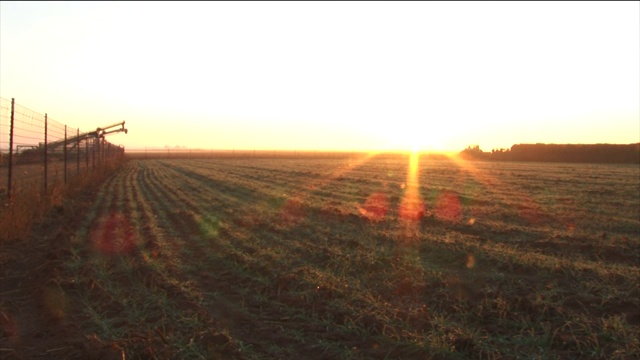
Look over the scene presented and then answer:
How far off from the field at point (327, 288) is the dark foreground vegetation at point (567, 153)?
44.3 m

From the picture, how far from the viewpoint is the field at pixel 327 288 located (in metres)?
4.21

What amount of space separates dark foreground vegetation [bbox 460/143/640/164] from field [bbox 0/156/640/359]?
4429 centimetres

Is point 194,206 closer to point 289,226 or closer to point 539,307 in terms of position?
point 289,226

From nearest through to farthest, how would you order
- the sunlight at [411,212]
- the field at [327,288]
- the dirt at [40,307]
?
the dirt at [40,307] → the field at [327,288] → the sunlight at [411,212]

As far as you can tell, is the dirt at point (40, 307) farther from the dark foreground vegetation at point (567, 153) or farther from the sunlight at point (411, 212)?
the dark foreground vegetation at point (567, 153)

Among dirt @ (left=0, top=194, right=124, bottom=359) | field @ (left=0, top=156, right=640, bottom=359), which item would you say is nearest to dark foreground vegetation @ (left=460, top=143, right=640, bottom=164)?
field @ (left=0, top=156, right=640, bottom=359)

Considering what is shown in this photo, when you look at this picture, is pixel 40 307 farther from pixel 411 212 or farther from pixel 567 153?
pixel 567 153

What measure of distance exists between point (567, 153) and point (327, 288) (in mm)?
55414

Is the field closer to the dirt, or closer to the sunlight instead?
the dirt

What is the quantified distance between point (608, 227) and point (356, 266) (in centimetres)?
656

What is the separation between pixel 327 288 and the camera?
219 inches

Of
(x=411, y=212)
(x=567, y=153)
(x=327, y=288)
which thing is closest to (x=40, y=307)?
(x=327, y=288)

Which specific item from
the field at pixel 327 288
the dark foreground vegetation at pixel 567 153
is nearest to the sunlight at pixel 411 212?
the field at pixel 327 288

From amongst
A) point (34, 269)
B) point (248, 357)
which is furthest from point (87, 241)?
point (248, 357)
